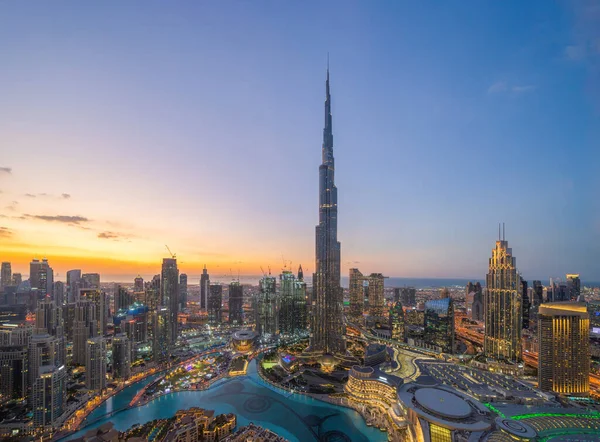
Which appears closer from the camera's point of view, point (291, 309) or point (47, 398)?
point (47, 398)

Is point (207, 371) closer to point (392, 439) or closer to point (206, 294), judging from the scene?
point (392, 439)

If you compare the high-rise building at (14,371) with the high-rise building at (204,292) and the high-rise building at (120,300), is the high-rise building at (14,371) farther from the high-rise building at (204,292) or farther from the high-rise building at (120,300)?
the high-rise building at (204,292)

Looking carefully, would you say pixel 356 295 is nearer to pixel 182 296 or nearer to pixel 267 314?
pixel 267 314

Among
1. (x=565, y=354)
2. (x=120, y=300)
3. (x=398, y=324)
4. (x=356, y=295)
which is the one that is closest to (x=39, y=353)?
(x=120, y=300)

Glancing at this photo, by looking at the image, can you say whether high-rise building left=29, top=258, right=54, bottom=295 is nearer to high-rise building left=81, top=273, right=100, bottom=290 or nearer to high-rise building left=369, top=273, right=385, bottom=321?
high-rise building left=81, top=273, right=100, bottom=290

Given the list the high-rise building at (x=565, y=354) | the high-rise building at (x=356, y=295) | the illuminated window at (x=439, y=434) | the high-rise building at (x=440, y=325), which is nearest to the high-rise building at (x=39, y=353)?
the illuminated window at (x=439, y=434)

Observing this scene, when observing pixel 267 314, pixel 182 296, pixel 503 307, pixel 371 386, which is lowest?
pixel 182 296

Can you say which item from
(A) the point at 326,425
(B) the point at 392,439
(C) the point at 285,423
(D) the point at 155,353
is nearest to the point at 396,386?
(B) the point at 392,439
